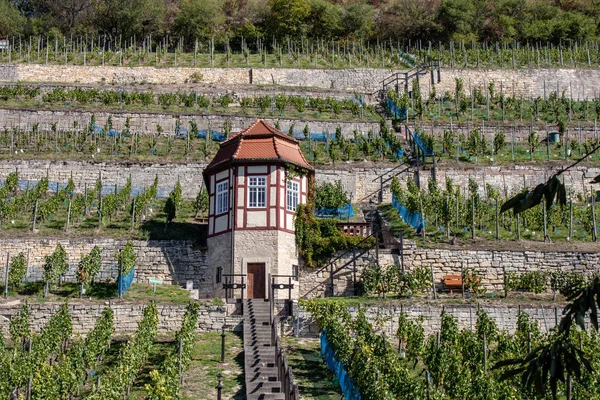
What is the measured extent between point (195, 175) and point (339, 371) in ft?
69.8

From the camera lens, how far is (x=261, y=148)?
31.7 m

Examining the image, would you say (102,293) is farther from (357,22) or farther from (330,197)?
(357,22)

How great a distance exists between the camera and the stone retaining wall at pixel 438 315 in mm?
26328

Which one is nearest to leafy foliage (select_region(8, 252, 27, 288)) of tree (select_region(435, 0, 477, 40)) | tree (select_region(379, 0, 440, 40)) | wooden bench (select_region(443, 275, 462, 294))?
wooden bench (select_region(443, 275, 462, 294))

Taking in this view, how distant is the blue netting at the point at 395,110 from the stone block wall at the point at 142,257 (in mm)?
21600

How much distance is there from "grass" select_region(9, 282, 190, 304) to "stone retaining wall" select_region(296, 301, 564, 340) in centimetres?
417

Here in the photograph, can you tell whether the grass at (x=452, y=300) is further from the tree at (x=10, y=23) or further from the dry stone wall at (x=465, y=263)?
the tree at (x=10, y=23)

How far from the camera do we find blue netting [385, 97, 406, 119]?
49.5m

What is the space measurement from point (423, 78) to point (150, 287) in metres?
32.2

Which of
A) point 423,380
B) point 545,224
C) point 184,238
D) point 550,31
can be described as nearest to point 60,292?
point 184,238

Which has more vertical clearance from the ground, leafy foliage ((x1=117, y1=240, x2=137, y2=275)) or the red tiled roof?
the red tiled roof

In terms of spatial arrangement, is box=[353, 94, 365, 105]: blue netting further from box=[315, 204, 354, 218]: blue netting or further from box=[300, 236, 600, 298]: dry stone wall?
box=[300, 236, 600, 298]: dry stone wall

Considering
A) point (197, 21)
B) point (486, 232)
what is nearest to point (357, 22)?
point (197, 21)

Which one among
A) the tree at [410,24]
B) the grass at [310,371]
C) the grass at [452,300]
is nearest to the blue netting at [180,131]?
the grass at [452,300]
